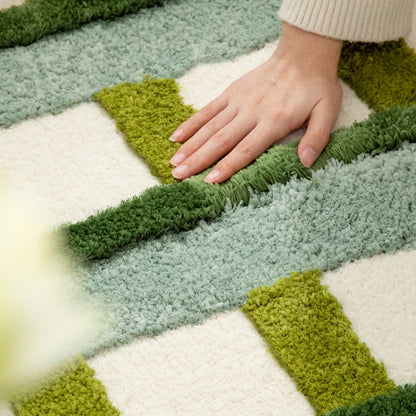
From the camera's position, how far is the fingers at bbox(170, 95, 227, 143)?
100 centimetres

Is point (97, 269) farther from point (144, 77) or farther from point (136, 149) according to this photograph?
point (144, 77)

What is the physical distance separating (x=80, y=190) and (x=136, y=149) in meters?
0.11

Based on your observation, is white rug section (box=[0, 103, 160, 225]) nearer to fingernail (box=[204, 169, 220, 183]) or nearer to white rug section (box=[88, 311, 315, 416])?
fingernail (box=[204, 169, 220, 183])

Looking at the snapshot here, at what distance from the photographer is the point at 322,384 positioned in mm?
762

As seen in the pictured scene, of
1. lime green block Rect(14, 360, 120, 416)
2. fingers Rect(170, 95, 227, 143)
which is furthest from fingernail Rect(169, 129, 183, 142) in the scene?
lime green block Rect(14, 360, 120, 416)

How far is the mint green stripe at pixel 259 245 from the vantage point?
0.83 meters

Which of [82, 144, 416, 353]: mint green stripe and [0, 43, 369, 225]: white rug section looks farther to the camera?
[0, 43, 369, 225]: white rug section

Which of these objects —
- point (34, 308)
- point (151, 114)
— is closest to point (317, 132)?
point (151, 114)

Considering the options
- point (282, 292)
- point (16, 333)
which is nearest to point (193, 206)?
point (282, 292)

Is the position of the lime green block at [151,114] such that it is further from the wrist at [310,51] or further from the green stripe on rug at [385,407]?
the green stripe on rug at [385,407]

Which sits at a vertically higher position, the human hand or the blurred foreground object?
the human hand

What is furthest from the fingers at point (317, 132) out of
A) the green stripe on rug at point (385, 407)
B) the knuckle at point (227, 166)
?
the green stripe on rug at point (385, 407)

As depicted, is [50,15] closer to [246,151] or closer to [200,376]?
[246,151]

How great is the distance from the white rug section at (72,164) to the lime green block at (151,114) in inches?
0.7
